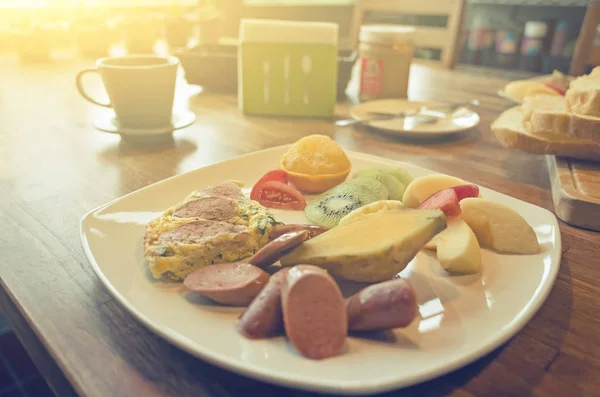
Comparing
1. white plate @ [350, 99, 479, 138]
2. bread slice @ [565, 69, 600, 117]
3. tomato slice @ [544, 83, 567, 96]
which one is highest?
bread slice @ [565, 69, 600, 117]

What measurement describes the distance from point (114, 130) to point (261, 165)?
1.49ft

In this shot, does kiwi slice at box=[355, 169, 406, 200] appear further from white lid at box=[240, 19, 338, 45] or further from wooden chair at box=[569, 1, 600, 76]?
wooden chair at box=[569, 1, 600, 76]

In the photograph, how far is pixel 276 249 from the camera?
57 centimetres

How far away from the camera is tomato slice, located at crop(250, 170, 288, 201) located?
863 millimetres

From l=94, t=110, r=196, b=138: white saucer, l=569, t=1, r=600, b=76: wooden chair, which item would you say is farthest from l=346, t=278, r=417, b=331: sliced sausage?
l=569, t=1, r=600, b=76: wooden chair

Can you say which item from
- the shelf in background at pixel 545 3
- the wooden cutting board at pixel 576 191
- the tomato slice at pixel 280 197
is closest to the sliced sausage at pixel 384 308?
the tomato slice at pixel 280 197

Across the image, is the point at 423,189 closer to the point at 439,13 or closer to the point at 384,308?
the point at 384,308

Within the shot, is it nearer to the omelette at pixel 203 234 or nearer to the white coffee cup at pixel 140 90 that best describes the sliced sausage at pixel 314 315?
the omelette at pixel 203 234

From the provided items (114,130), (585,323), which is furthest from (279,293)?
(114,130)

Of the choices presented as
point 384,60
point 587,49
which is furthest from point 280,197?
point 587,49

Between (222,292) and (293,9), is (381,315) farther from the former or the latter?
(293,9)

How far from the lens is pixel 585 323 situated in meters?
0.57

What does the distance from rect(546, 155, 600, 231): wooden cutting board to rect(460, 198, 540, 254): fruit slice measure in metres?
0.20

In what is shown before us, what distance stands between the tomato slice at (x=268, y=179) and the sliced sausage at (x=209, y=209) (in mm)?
169
